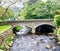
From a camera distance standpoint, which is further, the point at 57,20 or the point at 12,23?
the point at 12,23

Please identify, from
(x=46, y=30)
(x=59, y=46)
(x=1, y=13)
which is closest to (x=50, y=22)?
(x=46, y=30)

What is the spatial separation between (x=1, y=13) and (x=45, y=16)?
59.4ft

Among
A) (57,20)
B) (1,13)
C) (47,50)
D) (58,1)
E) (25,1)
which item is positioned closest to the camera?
(47,50)

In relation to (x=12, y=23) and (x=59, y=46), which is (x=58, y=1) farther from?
(x=59, y=46)

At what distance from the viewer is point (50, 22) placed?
7019 cm

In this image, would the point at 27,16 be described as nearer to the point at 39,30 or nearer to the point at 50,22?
the point at 39,30

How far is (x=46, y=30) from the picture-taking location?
257 feet

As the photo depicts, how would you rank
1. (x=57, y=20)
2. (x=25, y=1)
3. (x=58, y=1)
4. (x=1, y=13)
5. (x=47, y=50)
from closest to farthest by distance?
(x=47, y=50) → (x=57, y=20) → (x=1, y=13) → (x=58, y=1) → (x=25, y=1)

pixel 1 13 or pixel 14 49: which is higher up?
pixel 1 13

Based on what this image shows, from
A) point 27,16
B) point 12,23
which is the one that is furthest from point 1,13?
point 27,16

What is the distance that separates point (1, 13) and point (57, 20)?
1774 centimetres

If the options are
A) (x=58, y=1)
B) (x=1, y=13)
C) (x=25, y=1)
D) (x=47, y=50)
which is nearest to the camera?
(x=47, y=50)

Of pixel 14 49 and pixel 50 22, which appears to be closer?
pixel 14 49

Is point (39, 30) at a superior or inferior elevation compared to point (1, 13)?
inferior
